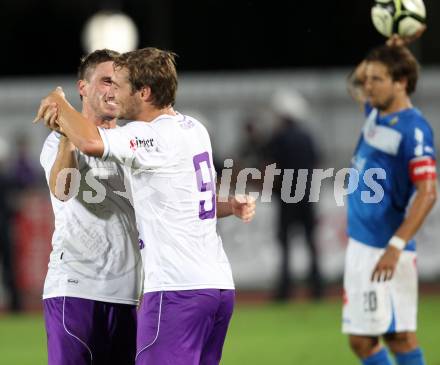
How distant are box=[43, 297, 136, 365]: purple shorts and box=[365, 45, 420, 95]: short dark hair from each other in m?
2.49

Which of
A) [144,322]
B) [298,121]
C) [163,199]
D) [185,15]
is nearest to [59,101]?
[163,199]

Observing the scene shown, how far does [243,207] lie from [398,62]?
190cm

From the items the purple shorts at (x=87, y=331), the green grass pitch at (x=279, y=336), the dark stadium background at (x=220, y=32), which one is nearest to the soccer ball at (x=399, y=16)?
the purple shorts at (x=87, y=331)

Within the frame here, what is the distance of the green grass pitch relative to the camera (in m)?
9.06

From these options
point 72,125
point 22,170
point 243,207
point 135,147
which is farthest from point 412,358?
point 22,170

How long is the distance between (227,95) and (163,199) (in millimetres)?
14904

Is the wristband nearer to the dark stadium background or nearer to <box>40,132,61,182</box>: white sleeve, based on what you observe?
<box>40,132,61,182</box>: white sleeve

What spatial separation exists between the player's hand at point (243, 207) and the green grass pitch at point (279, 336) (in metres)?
3.59

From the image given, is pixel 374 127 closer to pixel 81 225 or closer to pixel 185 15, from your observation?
pixel 81 225

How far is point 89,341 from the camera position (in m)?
5.30

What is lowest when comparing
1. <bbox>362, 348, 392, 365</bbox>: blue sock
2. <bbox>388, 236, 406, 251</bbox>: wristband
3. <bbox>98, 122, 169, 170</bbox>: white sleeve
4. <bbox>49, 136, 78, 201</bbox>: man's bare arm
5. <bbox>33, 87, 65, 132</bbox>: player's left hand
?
<bbox>362, 348, 392, 365</bbox>: blue sock

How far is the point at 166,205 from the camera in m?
4.95

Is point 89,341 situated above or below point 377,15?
below

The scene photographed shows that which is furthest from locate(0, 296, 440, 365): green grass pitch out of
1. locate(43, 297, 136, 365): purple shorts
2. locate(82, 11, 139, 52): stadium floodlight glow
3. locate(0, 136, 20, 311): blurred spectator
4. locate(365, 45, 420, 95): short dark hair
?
locate(82, 11, 139, 52): stadium floodlight glow
